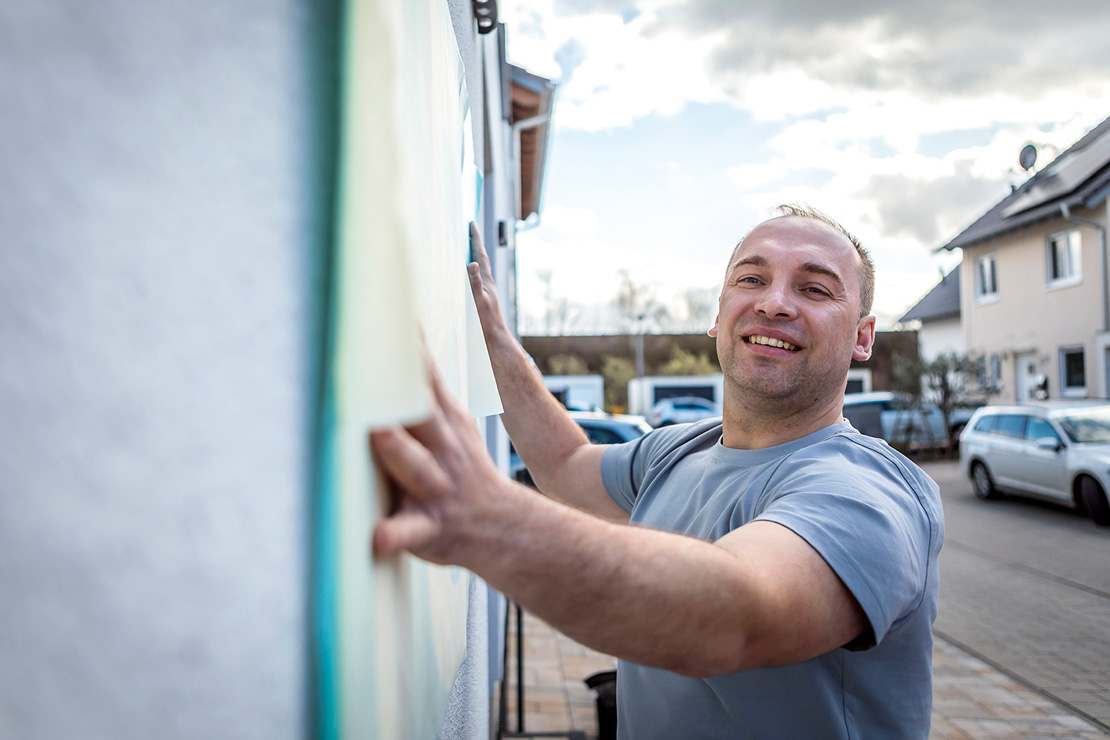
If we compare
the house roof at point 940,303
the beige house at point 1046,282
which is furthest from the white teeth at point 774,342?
the house roof at point 940,303

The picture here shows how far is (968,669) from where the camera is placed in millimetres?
5527

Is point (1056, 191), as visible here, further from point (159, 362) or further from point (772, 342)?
point (159, 362)

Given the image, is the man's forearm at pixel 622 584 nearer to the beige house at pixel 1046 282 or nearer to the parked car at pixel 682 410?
the beige house at pixel 1046 282

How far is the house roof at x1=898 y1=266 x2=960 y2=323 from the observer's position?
2512cm

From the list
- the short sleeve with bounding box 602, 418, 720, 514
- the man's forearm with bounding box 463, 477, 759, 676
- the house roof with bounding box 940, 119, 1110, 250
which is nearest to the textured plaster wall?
the man's forearm with bounding box 463, 477, 759, 676

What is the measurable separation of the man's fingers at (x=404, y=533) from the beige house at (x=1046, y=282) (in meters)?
19.6

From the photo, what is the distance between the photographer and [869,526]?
1.14 meters

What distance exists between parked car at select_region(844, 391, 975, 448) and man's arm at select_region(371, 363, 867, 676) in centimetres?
1986

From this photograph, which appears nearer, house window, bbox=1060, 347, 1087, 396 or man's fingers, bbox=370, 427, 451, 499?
man's fingers, bbox=370, 427, 451, 499

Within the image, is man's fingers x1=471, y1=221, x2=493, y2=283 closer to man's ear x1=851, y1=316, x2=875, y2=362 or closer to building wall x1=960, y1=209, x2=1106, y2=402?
man's ear x1=851, y1=316, x2=875, y2=362

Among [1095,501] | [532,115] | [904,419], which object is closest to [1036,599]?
[1095,501]

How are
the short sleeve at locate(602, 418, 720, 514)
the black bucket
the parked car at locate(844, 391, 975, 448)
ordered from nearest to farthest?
the short sleeve at locate(602, 418, 720, 514)
the black bucket
the parked car at locate(844, 391, 975, 448)

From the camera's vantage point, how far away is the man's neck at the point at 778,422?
5.74 feet

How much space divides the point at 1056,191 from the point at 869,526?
66.4 feet
